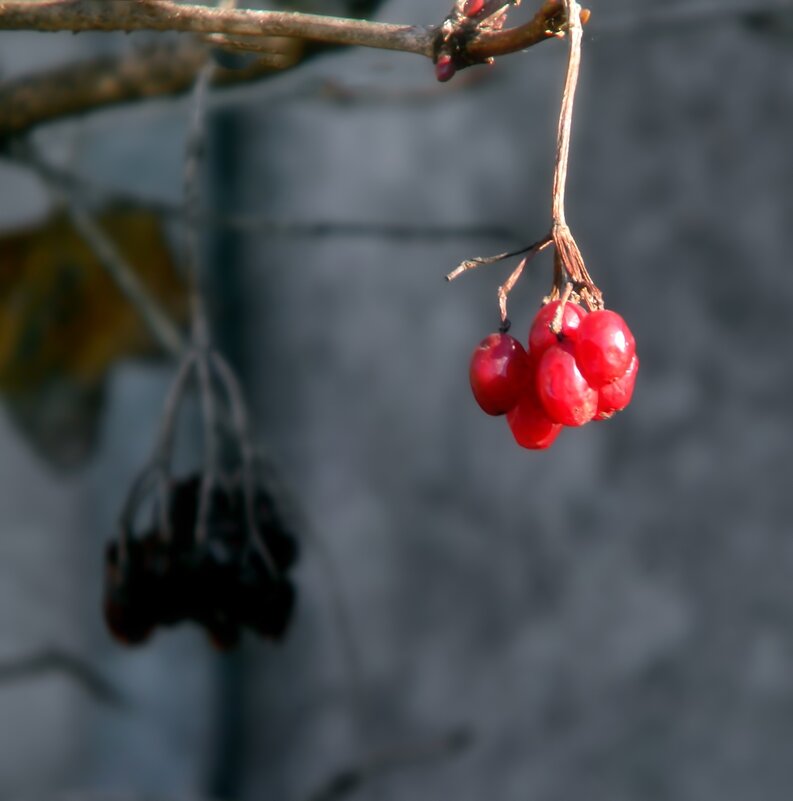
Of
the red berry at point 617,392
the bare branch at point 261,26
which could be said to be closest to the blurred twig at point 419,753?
the red berry at point 617,392

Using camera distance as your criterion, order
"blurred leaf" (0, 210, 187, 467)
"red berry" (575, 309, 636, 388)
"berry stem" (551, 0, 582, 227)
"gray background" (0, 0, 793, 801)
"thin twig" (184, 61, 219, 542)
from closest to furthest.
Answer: "berry stem" (551, 0, 582, 227), "red berry" (575, 309, 636, 388), "thin twig" (184, 61, 219, 542), "blurred leaf" (0, 210, 187, 467), "gray background" (0, 0, 793, 801)

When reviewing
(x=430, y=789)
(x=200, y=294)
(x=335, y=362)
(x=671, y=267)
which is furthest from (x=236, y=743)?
(x=200, y=294)

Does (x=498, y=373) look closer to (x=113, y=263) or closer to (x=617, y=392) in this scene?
(x=617, y=392)

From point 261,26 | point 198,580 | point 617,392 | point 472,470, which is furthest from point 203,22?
point 472,470

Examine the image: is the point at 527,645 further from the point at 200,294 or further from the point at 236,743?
the point at 200,294

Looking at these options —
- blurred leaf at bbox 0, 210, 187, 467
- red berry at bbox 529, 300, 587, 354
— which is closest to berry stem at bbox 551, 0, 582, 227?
red berry at bbox 529, 300, 587, 354

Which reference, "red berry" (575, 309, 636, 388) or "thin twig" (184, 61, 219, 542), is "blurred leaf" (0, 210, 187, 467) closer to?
"thin twig" (184, 61, 219, 542)

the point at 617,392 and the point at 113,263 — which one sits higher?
the point at 113,263
